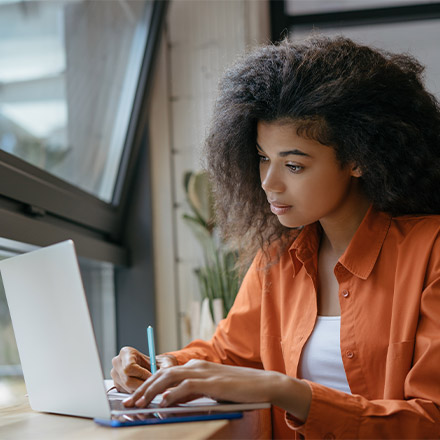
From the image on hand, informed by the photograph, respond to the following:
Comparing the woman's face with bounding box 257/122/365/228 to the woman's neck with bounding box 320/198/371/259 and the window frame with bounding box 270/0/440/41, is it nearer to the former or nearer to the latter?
the woman's neck with bounding box 320/198/371/259

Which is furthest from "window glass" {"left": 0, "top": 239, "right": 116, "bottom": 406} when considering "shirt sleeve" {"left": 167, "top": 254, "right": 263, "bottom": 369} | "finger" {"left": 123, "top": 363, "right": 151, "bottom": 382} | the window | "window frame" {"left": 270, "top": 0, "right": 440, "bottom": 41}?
"window frame" {"left": 270, "top": 0, "right": 440, "bottom": 41}

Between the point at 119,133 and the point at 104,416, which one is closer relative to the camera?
the point at 104,416

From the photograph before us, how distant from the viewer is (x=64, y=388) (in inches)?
36.9

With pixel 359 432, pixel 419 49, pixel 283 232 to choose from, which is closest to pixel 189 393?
pixel 359 432

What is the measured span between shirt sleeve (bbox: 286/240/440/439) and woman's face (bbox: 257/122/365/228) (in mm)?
315

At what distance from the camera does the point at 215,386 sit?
86 centimetres

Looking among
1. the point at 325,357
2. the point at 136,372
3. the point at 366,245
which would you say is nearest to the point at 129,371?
the point at 136,372

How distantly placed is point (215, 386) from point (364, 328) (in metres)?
0.46

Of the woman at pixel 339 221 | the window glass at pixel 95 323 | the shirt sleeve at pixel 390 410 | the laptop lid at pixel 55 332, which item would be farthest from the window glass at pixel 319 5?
the laptop lid at pixel 55 332

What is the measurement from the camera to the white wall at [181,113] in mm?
2512

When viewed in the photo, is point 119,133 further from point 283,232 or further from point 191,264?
point 283,232

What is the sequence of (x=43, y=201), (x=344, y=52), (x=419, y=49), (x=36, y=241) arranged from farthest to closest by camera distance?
(x=419, y=49)
(x=43, y=201)
(x=36, y=241)
(x=344, y=52)

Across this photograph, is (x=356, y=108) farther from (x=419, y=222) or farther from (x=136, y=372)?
(x=136, y=372)

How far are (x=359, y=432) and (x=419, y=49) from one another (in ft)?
7.80
